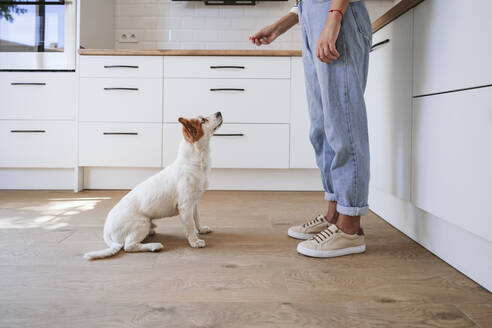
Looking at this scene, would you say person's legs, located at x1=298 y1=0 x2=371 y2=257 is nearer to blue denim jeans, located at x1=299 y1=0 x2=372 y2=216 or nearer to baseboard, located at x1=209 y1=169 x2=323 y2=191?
blue denim jeans, located at x1=299 y1=0 x2=372 y2=216

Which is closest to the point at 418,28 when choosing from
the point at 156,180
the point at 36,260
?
the point at 156,180

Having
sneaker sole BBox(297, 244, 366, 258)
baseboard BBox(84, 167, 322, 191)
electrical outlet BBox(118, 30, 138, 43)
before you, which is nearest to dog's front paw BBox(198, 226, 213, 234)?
sneaker sole BBox(297, 244, 366, 258)

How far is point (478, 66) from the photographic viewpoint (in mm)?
1110

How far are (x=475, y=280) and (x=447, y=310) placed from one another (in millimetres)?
272

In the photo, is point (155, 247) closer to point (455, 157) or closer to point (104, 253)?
point (104, 253)

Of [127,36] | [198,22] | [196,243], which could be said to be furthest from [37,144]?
[196,243]

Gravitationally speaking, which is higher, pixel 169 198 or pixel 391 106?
pixel 391 106

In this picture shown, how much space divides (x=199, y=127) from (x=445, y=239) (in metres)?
1.01

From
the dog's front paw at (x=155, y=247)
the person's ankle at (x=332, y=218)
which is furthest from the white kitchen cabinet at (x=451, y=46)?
the dog's front paw at (x=155, y=247)

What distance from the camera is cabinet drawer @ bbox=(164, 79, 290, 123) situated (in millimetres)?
2801

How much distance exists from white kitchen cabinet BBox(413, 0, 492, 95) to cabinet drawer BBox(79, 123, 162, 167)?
1869mm

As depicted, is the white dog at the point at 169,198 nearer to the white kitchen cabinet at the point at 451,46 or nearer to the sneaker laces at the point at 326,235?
the sneaker laces at the point at 326,235

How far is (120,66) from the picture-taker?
9.09 ft

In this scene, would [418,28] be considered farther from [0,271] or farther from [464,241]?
[0,271]
